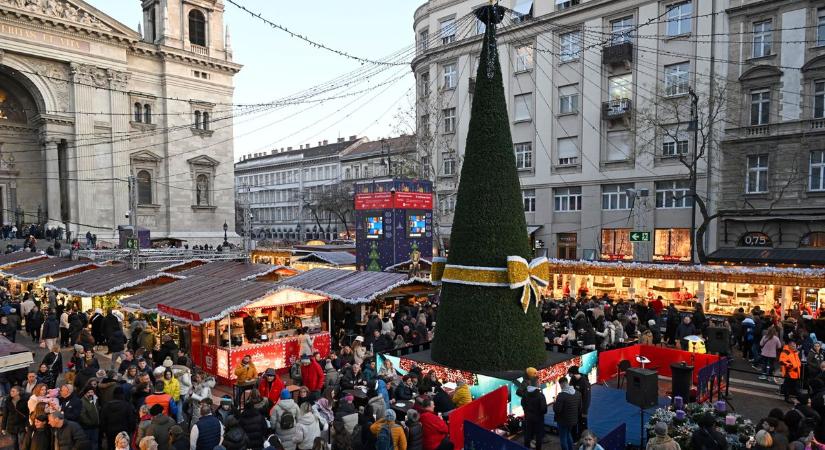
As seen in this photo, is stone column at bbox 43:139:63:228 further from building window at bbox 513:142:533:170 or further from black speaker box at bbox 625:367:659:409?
black speaker box at bbox 625:367:659:409

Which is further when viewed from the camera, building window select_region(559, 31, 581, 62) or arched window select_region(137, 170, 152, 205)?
arched window select_region(137, 170, 152, 205)

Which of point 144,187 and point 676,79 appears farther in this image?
point 144,187

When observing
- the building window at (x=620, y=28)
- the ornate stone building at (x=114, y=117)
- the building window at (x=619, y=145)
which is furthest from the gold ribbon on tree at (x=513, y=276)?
the ornate stone building at (x=114, y=117)

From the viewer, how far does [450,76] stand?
40.3 meters

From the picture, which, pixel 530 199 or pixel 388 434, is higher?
pixel 530 199

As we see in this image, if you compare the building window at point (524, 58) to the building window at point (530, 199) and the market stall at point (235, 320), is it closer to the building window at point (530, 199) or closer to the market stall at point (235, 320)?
the building window at point (530, 199)

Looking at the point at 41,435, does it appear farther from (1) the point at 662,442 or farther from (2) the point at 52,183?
(2) the point at 52,183

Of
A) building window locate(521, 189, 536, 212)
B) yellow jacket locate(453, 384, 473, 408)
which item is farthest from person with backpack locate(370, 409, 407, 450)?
building window locate(521, 189, 536, 212)

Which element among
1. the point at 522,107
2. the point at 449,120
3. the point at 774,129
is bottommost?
the point at 774,129

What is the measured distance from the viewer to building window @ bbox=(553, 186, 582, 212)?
34.9 m

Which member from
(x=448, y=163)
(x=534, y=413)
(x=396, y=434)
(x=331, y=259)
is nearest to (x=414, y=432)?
(x=396, y=434)

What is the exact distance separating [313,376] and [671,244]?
1049 inches

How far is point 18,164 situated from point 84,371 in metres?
41.4

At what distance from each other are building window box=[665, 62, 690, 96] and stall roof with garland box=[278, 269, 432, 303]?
20.4 metres
